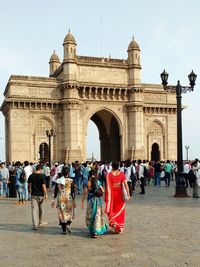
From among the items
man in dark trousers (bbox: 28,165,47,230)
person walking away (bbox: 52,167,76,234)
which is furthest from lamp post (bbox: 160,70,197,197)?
person walking away (bbox: 52,167,76,234)

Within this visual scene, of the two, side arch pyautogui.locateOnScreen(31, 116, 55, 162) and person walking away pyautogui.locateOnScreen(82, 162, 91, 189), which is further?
side arch pyautogui.locateOnScreen(31, 116, 55, 162)

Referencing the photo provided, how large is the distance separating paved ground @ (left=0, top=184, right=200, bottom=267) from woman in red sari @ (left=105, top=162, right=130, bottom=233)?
339 millimetres

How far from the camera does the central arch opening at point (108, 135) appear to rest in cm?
4872

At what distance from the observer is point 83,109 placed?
4344cm

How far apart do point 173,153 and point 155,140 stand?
2.68m

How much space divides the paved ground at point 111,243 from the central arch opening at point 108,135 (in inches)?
1395

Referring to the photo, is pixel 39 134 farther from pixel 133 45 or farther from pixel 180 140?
pixel 180 140

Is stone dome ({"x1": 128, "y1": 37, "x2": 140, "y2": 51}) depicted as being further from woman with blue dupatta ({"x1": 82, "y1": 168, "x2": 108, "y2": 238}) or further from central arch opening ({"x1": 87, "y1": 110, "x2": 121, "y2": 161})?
woman with blue dupatta ({"x1": 82, "y1": 168, "x2": 108, "y2": 238})

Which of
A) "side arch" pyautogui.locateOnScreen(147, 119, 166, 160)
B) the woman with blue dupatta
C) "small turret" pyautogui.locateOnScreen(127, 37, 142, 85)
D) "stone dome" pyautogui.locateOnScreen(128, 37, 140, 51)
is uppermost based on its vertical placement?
"stone dome" pyautogui.locateOnScreen(128, 37, 140, 51)

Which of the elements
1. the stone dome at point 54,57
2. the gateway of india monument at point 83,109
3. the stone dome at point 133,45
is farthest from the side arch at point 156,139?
the stone dome at point 54,57

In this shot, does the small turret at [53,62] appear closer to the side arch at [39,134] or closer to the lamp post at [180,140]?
the side arch at [39,134]

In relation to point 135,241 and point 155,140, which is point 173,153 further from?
point 135,241

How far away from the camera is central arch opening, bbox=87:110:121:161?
48.7 metres

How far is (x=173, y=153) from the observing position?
47938mm
